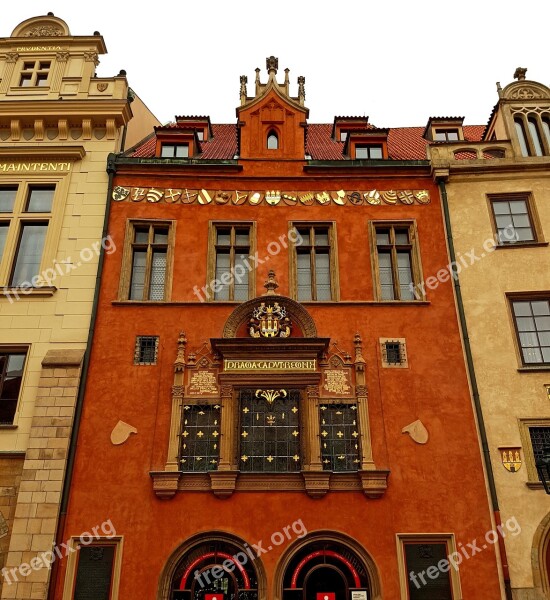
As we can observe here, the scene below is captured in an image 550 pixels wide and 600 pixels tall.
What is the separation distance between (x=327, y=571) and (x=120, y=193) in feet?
37.1

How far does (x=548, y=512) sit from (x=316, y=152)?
43.2 feet

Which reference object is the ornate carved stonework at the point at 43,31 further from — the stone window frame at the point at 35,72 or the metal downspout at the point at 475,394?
the metal downspout at the point at 475,394

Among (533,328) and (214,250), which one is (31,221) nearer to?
(214,250)

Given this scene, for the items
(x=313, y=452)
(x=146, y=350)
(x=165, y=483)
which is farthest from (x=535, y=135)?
(x=165, y=483)

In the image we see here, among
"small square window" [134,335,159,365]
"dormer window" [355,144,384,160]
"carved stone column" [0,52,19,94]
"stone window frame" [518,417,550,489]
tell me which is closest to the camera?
"stone window frame" [518,417,550,489]

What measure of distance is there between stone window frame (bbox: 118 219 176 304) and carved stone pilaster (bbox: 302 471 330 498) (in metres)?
5.80

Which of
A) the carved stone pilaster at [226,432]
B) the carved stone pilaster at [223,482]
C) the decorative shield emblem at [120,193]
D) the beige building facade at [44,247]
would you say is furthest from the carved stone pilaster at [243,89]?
the carved stone pilaster at [223,482]

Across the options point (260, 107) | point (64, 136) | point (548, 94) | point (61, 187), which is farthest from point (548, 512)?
point (64, 136)

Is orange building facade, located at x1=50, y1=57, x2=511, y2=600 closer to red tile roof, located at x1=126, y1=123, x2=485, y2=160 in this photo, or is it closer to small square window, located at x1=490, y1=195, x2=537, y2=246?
small square window, located at x1=490, y1=195, x2=537, y2=246

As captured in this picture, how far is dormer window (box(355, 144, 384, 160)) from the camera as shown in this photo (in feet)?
62.9

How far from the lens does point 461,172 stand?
17531 mm

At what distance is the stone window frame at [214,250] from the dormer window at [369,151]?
15.3 feet

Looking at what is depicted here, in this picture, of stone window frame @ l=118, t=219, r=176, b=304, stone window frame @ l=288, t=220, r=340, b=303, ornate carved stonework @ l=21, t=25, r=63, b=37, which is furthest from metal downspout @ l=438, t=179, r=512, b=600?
ornate carved stonework @ l=21, t=25, r=63, b=37

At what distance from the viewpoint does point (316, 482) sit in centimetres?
1373
